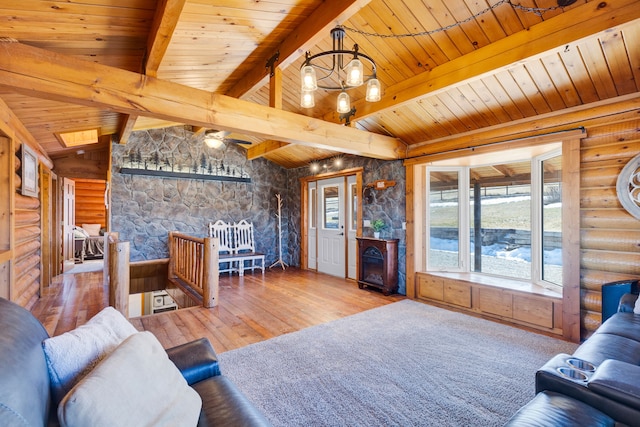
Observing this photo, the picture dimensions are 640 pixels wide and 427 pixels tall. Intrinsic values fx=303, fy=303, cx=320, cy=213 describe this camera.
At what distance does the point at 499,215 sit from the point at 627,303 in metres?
2.10

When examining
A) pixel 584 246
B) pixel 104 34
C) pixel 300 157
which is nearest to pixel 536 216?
pixel 584 246

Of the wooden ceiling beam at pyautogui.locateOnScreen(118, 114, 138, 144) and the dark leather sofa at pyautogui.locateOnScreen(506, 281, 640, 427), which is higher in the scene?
the wooden ceiling beam at pyautogui.locateOnScreen(118, 114, 138, 144)

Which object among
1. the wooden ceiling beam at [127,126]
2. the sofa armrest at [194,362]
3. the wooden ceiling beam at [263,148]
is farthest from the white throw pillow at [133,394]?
the wooden ceiling beam at [263,148]

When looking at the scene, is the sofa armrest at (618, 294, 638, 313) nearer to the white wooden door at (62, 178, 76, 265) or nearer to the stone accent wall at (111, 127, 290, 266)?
the stone accent wall at (111, 127, 290, 266)

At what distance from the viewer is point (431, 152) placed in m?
4.54

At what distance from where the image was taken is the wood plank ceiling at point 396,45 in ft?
7.25

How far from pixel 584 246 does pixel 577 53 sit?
74.8 inches

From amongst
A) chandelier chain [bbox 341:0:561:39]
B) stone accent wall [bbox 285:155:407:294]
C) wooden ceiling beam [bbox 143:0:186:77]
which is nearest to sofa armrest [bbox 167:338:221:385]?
wooden ceiling beam [bbox 143:0:186:77]

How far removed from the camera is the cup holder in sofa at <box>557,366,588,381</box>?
1.53m

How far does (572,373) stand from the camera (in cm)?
158

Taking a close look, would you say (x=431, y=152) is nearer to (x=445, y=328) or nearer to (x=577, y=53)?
(x=577, y=53)

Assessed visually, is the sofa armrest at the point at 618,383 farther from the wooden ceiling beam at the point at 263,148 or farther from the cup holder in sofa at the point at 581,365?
the wooden ceiling beam at the point at 263,148

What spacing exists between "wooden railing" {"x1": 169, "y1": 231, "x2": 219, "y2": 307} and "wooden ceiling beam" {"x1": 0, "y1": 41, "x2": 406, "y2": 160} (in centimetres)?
189

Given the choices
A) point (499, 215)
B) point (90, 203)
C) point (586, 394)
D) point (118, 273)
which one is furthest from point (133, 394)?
point (90, 203)
